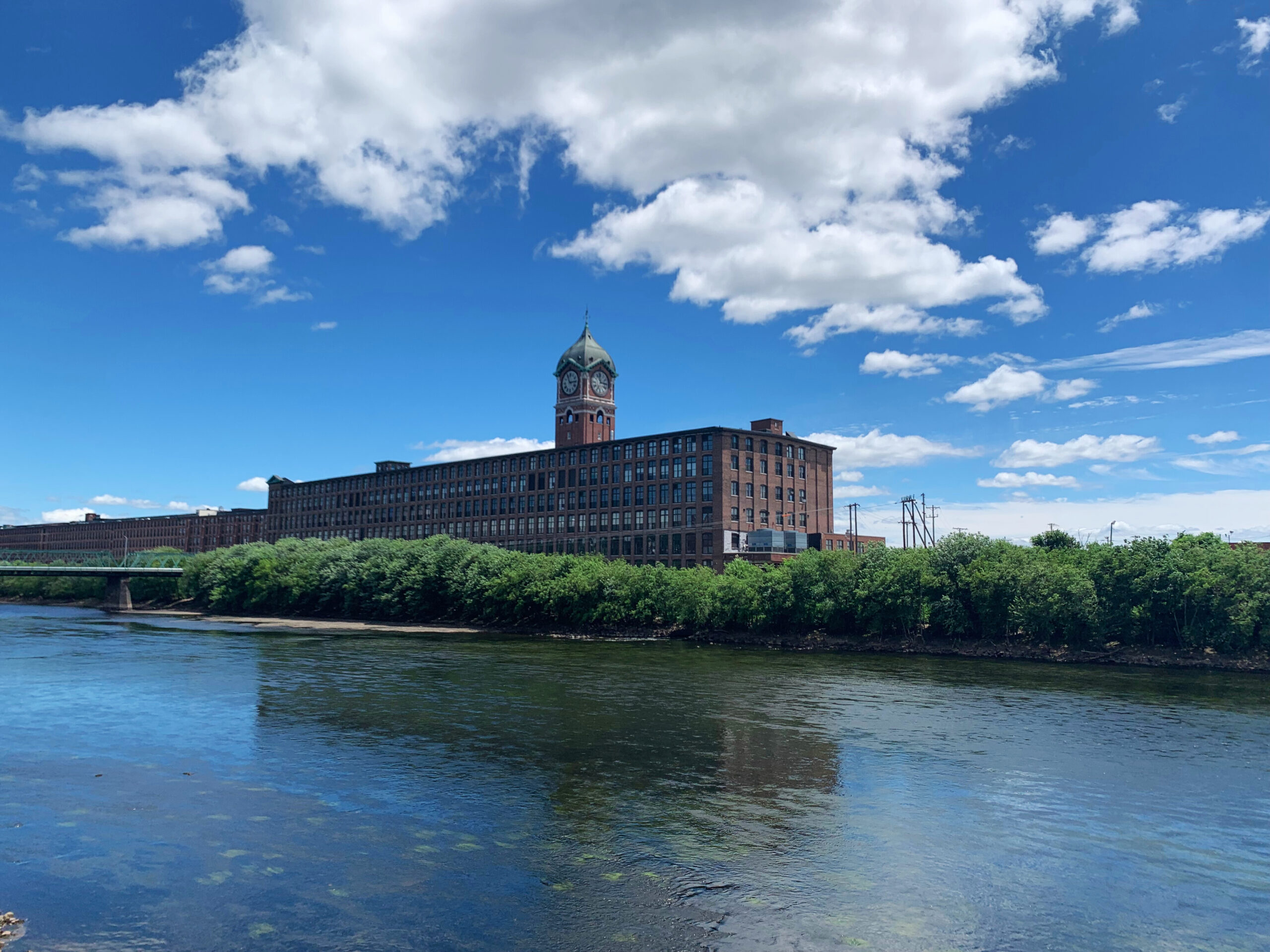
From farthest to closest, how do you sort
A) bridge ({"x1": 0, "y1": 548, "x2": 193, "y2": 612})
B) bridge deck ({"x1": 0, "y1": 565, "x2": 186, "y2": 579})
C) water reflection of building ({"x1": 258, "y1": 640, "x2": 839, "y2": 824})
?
1. bridge ({"x1": 0, "y1": 548, "x2": 193, "y2": 612})
2. bridge deck ({"x1": 0, "y1": 565, "x2": 186, "y2": 579})
3. water reflection of building ({"x1": 258, "y1": 640, "x2": 839, "y2": 824})

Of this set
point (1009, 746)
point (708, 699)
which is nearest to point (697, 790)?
point (1009, 746)

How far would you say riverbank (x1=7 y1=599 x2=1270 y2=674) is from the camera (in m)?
71.4

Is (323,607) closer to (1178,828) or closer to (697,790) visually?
(697,790)

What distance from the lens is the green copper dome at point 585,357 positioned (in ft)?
580

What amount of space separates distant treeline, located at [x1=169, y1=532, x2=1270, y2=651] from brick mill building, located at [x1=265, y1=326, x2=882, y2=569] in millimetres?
26629

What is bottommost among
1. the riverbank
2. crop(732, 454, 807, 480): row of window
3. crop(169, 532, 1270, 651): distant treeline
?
the riverbank

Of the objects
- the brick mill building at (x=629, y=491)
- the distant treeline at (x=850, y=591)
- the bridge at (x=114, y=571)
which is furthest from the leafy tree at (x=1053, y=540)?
the bridge at (x=114, y=571)

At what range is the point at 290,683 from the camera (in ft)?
177

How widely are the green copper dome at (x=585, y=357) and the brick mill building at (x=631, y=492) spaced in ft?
1.00

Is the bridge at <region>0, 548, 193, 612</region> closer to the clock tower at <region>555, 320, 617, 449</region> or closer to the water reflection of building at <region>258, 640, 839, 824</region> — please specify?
the clock tower at <region>555, 320, 617, 449</region>

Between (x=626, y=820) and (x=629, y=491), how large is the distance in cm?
12205

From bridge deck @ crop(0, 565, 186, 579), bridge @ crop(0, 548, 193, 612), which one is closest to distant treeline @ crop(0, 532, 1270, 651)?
bridge deck @ crop(0, 565, 186, 579)

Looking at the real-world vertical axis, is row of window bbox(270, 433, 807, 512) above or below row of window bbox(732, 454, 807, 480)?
above

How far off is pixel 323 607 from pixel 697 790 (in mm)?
117808
